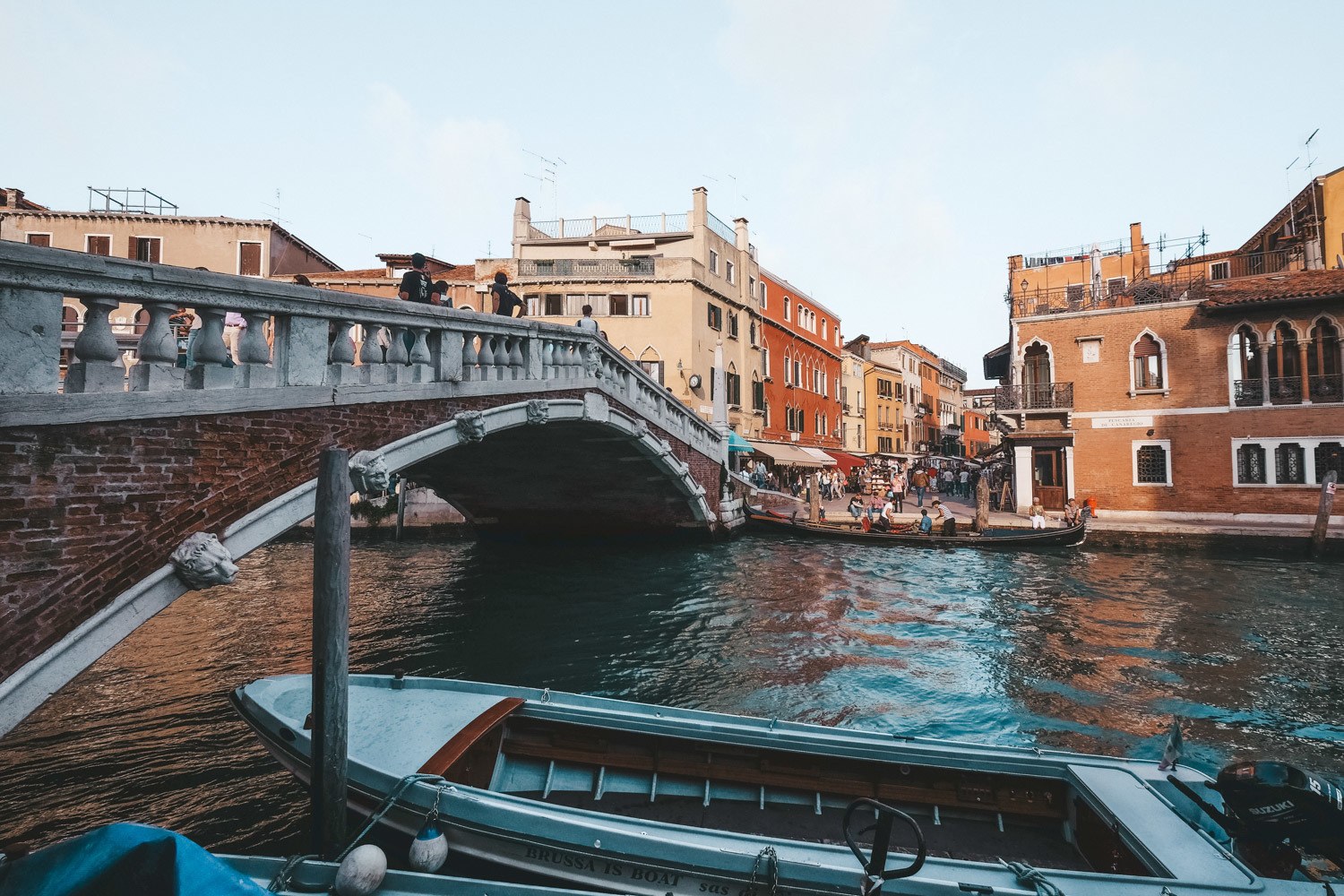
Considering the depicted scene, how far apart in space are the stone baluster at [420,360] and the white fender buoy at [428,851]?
4.00 meters

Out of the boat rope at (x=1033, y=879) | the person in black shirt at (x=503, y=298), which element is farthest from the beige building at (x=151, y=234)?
the boat rope at (x=1033, y=879)

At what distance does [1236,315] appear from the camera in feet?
56.2

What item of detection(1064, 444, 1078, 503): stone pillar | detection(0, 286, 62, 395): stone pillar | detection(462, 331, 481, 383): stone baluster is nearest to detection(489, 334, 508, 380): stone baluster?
detection(462, 331, 481, 383): stone baluster

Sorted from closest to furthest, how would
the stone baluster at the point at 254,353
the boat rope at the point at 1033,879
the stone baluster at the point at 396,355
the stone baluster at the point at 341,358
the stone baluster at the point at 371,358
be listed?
the boat rope at the point at 1033,879
the stone baluster at the point at 254,353
the stone baluster at the point at 341,358
the stone baluster at the point at 371,358
the stone baluster at the point at 396,355

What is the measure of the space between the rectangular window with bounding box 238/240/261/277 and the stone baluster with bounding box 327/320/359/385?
18681 millimetres

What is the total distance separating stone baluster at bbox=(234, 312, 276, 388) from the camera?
4.55 metres

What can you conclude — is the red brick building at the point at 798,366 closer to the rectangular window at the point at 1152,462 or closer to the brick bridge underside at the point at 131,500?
the rectangular window at the point at 1152,462

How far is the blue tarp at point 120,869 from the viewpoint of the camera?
2178 mm

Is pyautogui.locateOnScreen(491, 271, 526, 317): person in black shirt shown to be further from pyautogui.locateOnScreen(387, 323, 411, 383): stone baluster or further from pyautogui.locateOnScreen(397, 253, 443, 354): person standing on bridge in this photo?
pyautogui.locateOnScreen(387, 323, 411, 383): stone baluster

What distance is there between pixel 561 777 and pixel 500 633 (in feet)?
17.0

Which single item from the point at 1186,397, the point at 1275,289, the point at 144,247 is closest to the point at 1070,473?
the point at 1186,397

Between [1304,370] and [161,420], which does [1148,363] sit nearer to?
[1304,370]

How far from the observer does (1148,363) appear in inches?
712

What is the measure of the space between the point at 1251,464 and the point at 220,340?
2092 cm
